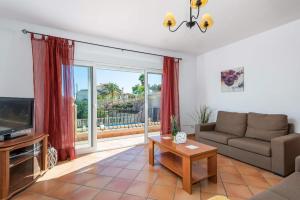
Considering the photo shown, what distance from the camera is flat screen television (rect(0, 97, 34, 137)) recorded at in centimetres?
226

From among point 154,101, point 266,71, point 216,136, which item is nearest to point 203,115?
point 216,136

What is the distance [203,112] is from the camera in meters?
4.68

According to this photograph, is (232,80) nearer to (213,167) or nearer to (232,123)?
(232,123)

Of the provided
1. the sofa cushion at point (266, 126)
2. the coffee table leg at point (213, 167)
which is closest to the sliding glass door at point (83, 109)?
the coffee table leg at point (213, 167)

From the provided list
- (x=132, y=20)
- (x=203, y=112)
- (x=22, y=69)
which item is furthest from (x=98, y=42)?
(x=203, y=112)

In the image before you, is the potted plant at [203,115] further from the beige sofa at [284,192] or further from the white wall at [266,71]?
the beige sofa at [284,192]

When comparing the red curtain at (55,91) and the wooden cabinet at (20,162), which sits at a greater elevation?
the red curtain at (55,91)

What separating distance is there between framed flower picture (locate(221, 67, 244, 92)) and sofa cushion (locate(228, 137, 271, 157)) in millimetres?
1368

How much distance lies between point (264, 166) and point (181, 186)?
1.46 metres

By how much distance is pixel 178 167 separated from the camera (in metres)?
2.43

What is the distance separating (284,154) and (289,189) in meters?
1.25

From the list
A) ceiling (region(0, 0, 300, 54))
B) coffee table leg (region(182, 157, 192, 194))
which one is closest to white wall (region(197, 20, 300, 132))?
ceiling (region(0, 0, 300, 54))

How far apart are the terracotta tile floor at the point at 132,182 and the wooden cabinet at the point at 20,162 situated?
0.12m

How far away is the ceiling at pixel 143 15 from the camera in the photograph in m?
2.34
